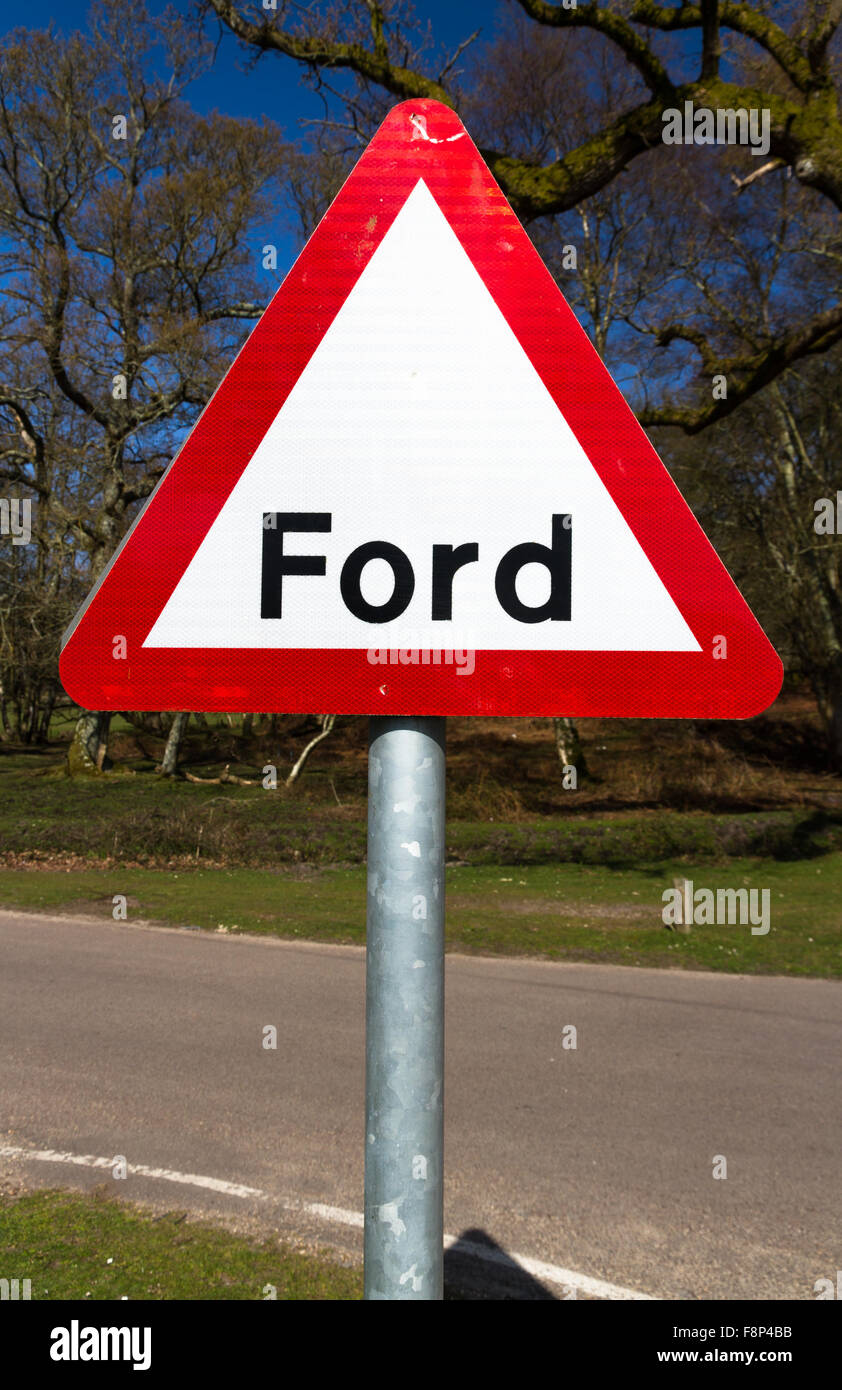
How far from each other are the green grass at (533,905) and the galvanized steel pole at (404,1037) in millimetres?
8238

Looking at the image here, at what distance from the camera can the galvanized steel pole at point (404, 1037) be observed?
1.25m

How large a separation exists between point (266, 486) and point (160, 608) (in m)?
0.24

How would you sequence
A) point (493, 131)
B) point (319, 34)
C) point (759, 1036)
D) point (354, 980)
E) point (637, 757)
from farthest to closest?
point (637, 757) → point (493, 131) → point (319, 34) → point (354, 980) → point (759, 1036)

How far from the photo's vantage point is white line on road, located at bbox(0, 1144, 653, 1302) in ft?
12.0

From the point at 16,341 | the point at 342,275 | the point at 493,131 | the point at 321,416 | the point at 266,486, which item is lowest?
the point at 266,486

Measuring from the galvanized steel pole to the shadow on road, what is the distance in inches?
105

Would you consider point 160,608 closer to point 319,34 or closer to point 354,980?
point 354,980

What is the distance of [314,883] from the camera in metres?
13.1

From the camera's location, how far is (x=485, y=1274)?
3742 millimetres

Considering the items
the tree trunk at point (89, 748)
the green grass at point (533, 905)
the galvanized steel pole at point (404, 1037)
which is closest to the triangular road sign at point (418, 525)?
the galvanized steel pole at point (404, 1037)

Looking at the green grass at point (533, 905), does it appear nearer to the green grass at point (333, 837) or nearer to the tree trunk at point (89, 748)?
the green grass at point (333, 837)

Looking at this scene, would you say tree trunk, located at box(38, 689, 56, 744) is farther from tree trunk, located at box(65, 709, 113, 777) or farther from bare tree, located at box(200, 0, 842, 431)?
bare tree, located at box(200, 0, 842, 431)

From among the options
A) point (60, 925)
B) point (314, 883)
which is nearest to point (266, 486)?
point (60, 925)

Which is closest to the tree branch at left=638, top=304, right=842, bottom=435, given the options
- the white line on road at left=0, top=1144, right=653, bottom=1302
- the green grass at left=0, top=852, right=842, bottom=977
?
the green grass at left=0, top=852, right=842, bottom=977
